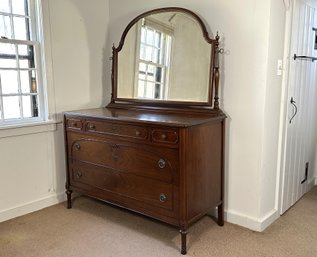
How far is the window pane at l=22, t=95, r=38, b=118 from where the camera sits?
292cm

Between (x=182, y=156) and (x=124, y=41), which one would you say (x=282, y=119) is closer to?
(x=182, y=156)

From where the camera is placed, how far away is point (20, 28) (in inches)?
111

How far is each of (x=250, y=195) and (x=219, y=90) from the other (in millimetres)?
886

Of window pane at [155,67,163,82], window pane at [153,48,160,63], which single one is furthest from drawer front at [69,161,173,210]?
window pane at [153,48,160,63]

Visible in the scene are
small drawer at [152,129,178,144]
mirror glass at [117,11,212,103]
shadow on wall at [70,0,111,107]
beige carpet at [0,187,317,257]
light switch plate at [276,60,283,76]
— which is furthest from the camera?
shadow on wall at [70,0,111,107]

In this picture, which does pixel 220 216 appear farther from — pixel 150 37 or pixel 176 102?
pixel 150 37

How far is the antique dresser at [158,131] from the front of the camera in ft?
7.49

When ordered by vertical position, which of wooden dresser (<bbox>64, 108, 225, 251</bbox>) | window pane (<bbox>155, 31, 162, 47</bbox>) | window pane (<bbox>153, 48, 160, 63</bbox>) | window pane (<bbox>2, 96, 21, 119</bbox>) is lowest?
wooden dresser (<bbox>64, 108, 225, 251</bbox>)

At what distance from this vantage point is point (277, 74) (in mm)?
2539

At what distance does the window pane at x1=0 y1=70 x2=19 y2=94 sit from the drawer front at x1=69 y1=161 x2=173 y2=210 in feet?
2.72

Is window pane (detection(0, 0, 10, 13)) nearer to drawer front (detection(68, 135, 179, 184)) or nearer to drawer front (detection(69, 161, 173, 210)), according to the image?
drawer front (detection(68, 135, 179, 184))

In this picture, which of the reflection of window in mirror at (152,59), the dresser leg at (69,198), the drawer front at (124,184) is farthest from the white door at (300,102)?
the dresser leg at (69,198)

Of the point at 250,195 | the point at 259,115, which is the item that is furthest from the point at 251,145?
the point at 250,195

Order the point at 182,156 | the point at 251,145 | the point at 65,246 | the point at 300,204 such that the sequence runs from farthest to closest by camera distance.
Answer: the point at 300,204 → the point at 251,145 → the point at 65,246 → the point at 182,156
